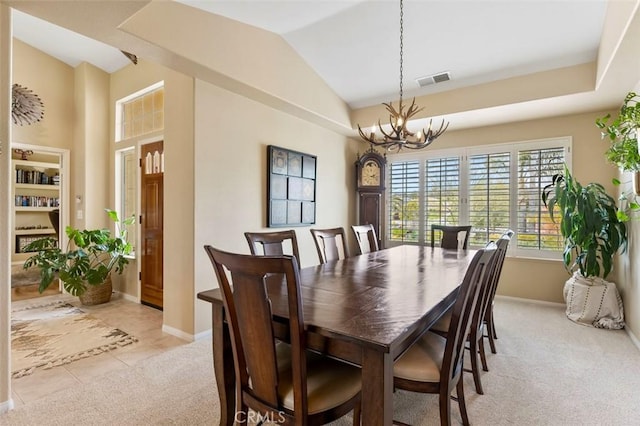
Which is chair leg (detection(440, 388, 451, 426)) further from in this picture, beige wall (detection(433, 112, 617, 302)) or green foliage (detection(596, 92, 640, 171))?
beige wall (detection(433, 112, 617, 302))

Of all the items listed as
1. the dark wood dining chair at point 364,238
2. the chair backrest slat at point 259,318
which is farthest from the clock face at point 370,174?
the chair backrest slat at point 259,318

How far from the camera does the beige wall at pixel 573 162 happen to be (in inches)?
154

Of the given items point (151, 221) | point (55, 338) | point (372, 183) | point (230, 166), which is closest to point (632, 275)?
point (372, 183)

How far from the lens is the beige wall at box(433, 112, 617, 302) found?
3.91 meters

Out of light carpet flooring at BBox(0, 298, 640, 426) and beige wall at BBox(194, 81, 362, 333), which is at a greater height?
beige wall at BBox(194, 81, 362, 333)

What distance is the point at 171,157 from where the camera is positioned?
3.22m

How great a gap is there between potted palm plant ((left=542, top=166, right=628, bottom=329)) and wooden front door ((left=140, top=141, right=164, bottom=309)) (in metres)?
4.71

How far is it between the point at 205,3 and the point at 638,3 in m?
3.03

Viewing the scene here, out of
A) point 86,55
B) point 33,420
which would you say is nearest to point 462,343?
point 33,420

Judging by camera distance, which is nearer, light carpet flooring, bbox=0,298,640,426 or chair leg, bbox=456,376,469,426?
chair leg, bbox=456,376,469,426

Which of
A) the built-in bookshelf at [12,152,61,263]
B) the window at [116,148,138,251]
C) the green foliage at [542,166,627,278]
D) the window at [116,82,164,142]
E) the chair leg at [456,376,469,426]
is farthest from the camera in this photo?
the built-in bookshelf at [12,152,61,263]

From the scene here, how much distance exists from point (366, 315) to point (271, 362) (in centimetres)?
45

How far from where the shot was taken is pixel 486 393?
2.18 meters

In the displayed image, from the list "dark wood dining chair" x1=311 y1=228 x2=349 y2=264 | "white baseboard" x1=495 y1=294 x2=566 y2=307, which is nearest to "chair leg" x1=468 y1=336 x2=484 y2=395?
"dark wood dining chair" x1=311 y1=228 x2=349 y2=264
